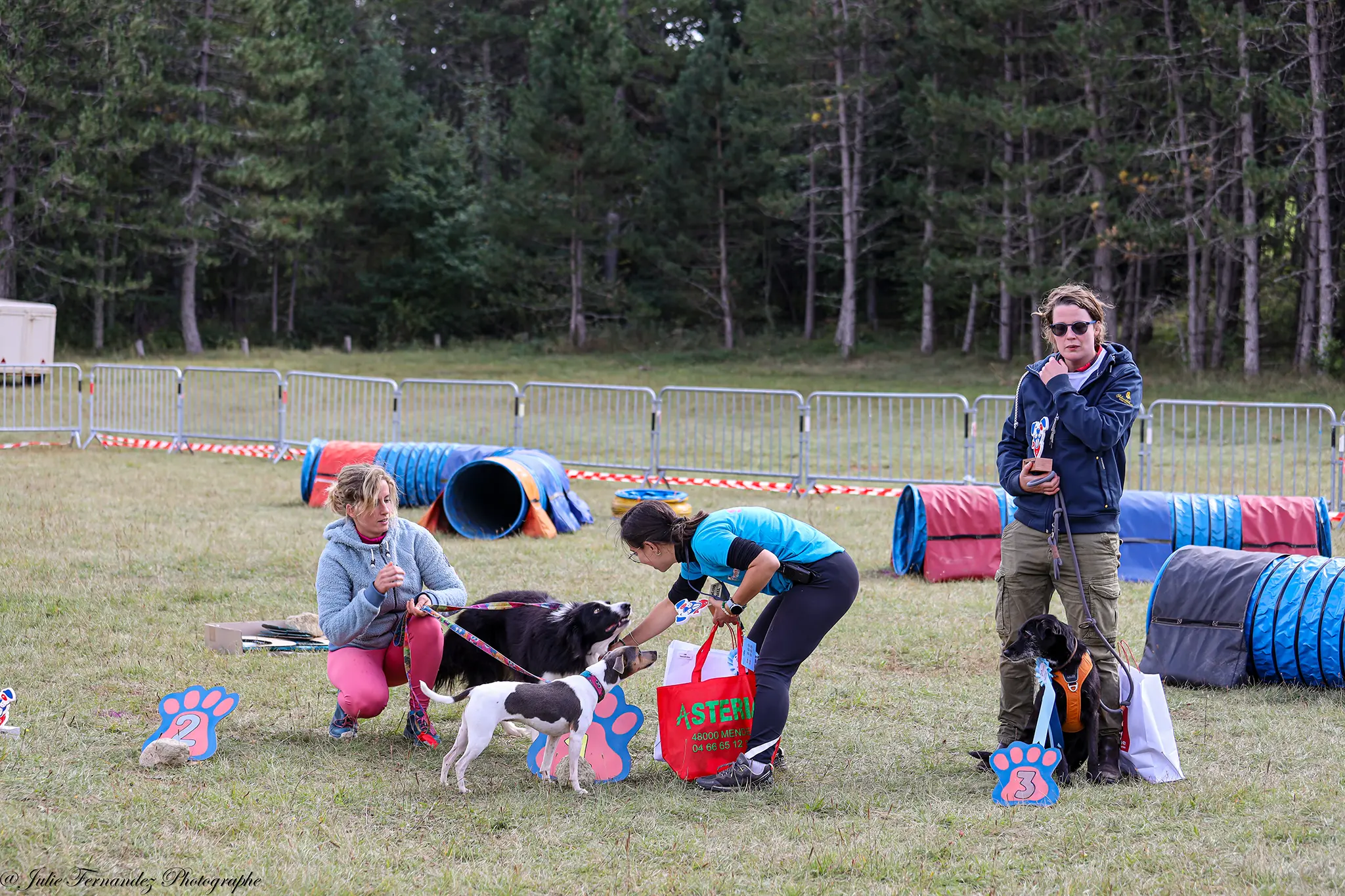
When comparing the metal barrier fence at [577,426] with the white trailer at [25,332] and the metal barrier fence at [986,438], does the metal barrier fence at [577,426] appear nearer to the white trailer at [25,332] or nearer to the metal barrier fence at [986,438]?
the metal barrier fence at [986,438]

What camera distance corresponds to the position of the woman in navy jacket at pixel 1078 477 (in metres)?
4.37

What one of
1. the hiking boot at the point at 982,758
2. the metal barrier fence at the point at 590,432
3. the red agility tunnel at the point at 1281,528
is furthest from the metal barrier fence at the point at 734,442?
→ the hiking boot at the point at 982,758

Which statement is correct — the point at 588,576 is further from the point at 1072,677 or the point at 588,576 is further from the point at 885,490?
the point at 885,490

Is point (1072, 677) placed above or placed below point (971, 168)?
below

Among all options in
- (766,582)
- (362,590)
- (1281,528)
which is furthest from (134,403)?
(766,582)

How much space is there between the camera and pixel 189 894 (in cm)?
338

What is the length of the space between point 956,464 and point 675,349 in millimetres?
22963

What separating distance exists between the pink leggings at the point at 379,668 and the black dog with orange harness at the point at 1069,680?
2.28 m

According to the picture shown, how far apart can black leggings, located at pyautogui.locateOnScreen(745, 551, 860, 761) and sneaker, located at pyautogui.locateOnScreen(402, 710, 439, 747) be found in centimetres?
135

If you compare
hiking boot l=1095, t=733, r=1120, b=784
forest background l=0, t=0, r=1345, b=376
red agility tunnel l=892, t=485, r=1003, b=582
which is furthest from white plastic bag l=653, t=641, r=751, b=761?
forest background l=0, t=0, r=1345, b=376

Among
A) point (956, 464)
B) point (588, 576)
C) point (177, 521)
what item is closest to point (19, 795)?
point (588, 576)

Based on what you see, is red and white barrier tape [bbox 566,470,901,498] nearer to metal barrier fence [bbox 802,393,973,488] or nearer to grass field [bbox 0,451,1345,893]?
metal barrier fence [bbox 802,393,973,488]

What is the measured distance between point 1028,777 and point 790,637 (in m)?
0.96

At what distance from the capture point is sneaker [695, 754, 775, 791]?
4473mm
